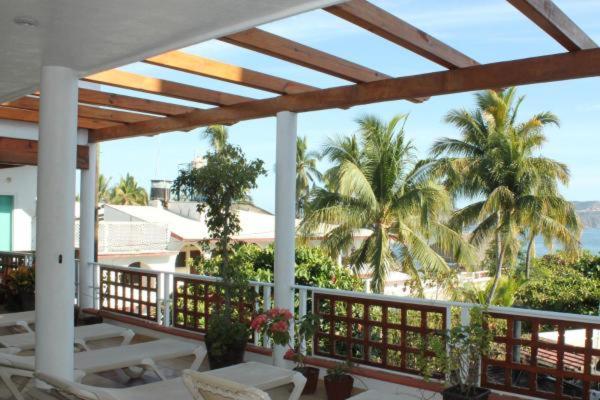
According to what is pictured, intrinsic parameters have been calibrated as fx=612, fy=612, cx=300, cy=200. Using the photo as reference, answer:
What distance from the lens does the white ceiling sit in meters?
2.98

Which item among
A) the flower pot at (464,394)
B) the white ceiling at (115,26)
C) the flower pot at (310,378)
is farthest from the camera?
the flower pot at (310,378)

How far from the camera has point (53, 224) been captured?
432 cm

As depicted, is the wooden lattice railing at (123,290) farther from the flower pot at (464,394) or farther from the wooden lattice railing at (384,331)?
the flower pot at (464,394)

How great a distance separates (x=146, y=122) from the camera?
298 inches

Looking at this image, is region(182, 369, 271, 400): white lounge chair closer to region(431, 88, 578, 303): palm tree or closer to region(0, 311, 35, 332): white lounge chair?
region(0, 311, 35, 332): white lounge chair

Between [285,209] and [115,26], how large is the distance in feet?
9.32

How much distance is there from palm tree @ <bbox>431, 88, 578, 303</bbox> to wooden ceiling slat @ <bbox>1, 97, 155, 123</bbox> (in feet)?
56.9

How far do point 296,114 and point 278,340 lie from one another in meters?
2.14

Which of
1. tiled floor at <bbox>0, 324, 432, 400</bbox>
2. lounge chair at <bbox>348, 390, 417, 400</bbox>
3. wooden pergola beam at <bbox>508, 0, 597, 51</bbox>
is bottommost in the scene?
tiled floor at <bbox>0, 324, 432, 400</bbox>

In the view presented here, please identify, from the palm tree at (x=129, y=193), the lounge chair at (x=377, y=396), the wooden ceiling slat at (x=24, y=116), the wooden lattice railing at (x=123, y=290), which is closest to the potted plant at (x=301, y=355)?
the lounge chair at (x=377, y=396)

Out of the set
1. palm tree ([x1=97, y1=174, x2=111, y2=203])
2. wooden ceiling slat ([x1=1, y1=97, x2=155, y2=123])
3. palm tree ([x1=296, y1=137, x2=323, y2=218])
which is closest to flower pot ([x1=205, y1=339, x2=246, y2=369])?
wooden ceiling slat ([x1=1, y1=97, x2=155, y2=123])

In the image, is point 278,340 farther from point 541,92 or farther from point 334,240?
point 541,92

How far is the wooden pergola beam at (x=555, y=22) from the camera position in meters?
3.36

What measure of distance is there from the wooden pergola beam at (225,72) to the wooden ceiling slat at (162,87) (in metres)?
0.71
